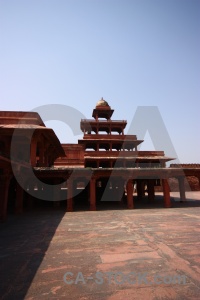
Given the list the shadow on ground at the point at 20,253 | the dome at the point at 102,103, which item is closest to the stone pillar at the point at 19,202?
the shadow on ground at the point at 20,253

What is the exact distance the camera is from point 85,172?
14.0 meters

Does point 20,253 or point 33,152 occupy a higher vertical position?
point 33,152

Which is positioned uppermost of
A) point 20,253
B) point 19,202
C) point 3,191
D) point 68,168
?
point 68,168

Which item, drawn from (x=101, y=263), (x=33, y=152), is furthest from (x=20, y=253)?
(x=33, y=152)

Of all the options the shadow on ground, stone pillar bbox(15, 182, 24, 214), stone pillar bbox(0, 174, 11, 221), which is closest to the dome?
stone pillar bbox(15, 182, 24, 214)

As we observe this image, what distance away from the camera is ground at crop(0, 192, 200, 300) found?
12.0 ft

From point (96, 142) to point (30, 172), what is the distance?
53.4 ft

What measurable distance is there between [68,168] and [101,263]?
29.7 ft

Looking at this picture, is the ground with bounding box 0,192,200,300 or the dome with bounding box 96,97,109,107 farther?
the dome with bounding box 96,97,109,107

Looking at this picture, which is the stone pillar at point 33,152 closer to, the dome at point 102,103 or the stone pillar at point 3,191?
the stone pillar at point 3,191

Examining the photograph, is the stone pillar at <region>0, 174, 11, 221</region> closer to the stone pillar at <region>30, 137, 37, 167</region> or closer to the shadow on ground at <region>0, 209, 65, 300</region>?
the shadow on ground at <region>0, 209, 65, 300</region>

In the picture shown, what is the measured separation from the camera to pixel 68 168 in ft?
44.5

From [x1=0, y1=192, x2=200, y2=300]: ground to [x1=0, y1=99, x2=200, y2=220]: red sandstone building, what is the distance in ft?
14.2

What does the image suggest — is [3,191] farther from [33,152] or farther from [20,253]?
[20,253]
